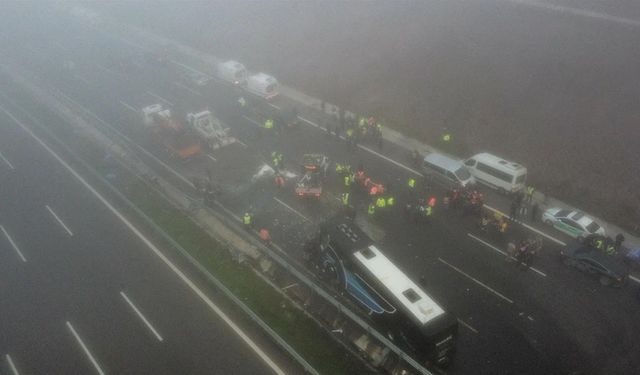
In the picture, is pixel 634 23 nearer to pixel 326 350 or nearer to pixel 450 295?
pixel 450 295

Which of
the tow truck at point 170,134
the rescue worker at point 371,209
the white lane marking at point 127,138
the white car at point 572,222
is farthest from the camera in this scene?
the tow truck at point 170,134

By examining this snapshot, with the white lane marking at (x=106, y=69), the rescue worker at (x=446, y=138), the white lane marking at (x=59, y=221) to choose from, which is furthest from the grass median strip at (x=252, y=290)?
the white lane marking at (x=106, y=69)

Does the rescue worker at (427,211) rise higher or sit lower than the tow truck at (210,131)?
higher

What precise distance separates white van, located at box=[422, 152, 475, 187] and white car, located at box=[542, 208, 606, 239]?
5239 mm

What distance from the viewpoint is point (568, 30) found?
41.9 m

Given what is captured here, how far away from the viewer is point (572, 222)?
24641 mm

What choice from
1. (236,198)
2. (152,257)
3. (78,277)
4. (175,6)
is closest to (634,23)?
(236,198)

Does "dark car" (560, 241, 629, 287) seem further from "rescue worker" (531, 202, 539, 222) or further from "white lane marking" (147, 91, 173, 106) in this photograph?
"white lane marking" (147, 91, 173, 106)

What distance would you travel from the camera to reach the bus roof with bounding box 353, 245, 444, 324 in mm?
17219

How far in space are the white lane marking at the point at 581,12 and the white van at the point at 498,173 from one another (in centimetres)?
2473

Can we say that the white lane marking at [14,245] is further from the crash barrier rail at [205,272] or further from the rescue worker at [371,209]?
the rescue worker at [371,209]

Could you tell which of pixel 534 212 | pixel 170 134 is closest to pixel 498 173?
pixel 534 212

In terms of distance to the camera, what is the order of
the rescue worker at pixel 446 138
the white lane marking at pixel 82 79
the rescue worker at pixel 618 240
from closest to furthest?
the rescue worker at pixel 618 240
the rescue worker at pixel 446 138
the white lane marking at pixel 82 79

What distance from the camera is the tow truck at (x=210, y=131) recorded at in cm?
3519
